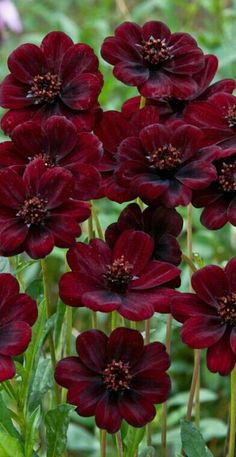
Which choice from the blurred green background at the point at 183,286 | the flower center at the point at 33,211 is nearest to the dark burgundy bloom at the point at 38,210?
the flower center at the point at 33,211

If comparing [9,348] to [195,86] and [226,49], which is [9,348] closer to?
[195,86]

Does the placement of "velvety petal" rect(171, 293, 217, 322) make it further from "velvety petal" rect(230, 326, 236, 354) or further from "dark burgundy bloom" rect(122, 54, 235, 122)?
"dark burgundy bloom" rect(122, 54, 235, 122)

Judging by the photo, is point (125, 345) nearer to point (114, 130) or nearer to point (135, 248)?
point (135, 248)

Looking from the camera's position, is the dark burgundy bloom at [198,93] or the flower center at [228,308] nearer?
the flower center at [228,308]

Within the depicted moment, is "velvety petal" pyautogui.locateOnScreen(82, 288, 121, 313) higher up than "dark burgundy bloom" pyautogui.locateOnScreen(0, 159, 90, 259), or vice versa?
"dark burgundy bloom" pyautogui.locateOnScreen(0, 159, 90, 259)

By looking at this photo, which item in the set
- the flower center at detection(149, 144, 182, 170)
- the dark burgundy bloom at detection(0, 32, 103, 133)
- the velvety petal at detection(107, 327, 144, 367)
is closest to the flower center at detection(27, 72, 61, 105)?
the dark burgundy bloom at detection(0, 32, 103, 133)

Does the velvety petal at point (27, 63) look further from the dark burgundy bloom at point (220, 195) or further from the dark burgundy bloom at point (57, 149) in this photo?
the dark burgundy bloom at point (220, 195)
